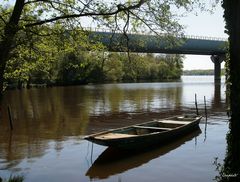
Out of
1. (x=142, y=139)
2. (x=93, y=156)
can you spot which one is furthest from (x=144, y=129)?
(x=93, y=156)

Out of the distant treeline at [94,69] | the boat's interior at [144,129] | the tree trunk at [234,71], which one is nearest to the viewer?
the tree trunk at [234,71]

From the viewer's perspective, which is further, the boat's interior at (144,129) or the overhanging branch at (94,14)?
the boat's interior at (144,129)

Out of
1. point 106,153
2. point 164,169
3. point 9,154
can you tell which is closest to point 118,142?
point 106,153

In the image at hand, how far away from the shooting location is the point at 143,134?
75.7ft

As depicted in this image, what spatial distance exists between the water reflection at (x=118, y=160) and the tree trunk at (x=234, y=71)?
9022 mm

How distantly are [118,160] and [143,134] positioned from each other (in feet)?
11.6

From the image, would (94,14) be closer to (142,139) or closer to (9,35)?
(9,35)

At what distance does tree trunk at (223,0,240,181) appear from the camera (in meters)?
8.97

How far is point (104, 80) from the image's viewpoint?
5546 inches

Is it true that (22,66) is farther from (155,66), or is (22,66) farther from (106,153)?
(155,66)

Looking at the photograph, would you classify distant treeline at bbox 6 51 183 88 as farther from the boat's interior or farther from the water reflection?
the water reflection

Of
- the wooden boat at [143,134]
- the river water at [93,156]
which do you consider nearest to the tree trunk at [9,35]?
the river water at [93,156]

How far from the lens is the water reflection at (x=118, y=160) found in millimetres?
18062

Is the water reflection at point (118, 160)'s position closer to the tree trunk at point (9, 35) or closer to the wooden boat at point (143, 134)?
the wooden boat at point (143, 134)
